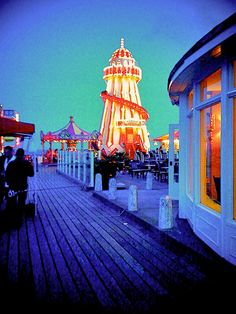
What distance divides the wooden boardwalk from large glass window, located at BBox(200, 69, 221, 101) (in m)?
2.36

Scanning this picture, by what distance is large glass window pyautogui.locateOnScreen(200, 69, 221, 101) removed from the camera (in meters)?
5.14

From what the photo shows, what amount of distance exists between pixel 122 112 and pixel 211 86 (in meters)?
34.0

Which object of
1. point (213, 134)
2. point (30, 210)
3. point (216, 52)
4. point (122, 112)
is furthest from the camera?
point (122, 112)

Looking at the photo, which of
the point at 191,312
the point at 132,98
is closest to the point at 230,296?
the point at 191,312

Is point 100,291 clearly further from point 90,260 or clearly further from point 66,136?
point 66,136

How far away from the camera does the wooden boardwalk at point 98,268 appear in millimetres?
3566

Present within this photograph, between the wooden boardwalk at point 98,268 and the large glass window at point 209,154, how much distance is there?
3.34ft

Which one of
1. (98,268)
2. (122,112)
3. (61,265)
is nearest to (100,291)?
(98,268)

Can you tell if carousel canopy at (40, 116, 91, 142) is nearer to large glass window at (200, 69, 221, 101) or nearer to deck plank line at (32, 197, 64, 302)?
deck plank line at (32, 197, 64, 302)

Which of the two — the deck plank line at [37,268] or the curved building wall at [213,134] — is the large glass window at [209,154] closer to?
the curved building wall at [213,134]

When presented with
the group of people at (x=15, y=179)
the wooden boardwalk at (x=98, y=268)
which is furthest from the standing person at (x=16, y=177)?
the wooden boardwalk at (x=98, y=268)

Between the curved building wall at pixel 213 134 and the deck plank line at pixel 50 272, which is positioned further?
the curved building wall at pixel 213 134

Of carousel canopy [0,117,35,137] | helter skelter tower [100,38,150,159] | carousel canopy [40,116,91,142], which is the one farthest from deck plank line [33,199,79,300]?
helter skelter tower [100,38,150,159]

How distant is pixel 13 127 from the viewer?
29.6 feet
